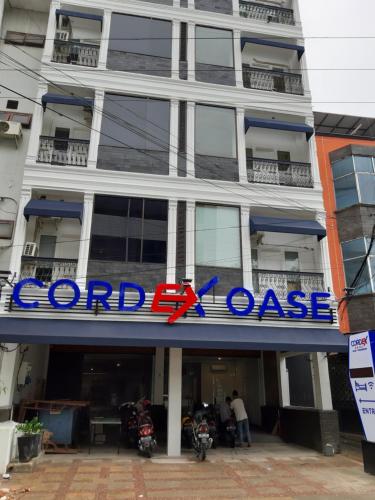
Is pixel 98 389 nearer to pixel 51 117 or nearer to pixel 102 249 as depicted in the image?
pixel 102 249

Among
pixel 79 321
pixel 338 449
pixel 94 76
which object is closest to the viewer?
pixel 79 321

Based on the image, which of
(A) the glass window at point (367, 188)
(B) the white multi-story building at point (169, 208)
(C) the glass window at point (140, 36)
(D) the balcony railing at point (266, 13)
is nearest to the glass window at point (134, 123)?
(B) the white multi-story building at point (169, 208)

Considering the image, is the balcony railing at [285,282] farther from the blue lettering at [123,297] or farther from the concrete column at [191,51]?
the concrete column at [191,51]

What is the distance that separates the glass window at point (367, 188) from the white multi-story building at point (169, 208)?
330 centimetres

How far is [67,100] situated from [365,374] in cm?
1154

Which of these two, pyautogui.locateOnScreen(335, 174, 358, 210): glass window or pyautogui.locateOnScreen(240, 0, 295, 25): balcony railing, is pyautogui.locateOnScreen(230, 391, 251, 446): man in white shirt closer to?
pyautogui.locateOnScreen(335, 174, 358, 210): glass window

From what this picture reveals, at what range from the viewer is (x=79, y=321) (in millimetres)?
10664

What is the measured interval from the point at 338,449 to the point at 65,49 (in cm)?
1555

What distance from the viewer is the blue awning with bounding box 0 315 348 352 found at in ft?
32.2

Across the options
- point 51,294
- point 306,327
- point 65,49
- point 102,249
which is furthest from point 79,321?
point 65,49

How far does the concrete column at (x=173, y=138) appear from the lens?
1291 cm

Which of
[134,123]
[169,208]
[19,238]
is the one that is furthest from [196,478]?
[134,123]

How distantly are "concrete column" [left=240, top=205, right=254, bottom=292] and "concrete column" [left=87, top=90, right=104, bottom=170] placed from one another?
502 centimetres

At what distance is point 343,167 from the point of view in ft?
55.8
